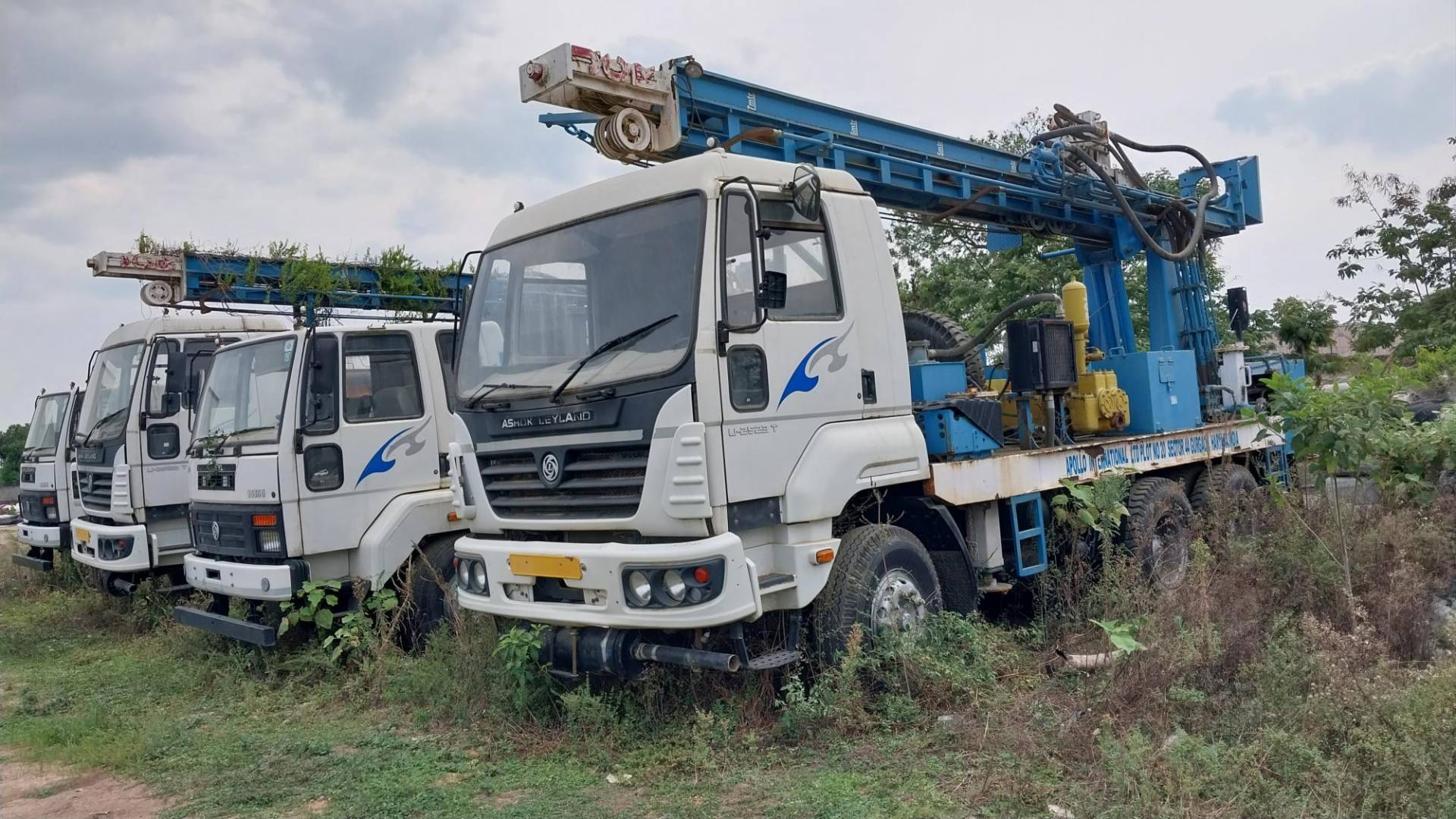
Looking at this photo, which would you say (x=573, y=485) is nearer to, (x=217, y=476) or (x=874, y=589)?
(x=874, y=589)

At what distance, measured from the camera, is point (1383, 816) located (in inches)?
140

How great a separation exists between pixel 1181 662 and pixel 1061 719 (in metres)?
0.64

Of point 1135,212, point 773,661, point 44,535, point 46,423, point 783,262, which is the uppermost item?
point 1135,212

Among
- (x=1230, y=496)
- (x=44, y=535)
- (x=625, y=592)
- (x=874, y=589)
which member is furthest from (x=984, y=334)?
(x=44, y=535)

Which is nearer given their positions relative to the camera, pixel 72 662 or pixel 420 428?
pixel 420 428

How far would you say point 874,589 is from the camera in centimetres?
532

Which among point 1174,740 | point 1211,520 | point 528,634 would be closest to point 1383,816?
point 1174,740

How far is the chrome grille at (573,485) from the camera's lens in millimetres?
4836

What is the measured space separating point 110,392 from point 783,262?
717cm

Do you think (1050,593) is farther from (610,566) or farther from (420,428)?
(420,428)

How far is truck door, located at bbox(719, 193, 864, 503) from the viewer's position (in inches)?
191

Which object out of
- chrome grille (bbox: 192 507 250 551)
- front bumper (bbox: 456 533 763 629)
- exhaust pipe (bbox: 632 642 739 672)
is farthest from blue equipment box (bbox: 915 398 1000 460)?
chrome grille (bbox: 192 507 250 551)

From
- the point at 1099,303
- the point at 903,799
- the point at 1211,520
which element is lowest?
the point at 903,799

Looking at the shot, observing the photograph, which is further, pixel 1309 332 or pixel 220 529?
pixel 1309 332
